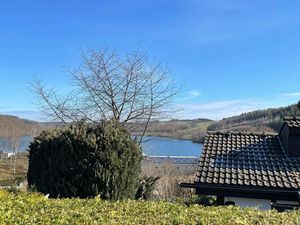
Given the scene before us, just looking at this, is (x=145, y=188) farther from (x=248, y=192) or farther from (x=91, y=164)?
(x=91, y=164)

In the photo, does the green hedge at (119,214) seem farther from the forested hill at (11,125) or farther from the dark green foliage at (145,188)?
the forested hill at (11,125)

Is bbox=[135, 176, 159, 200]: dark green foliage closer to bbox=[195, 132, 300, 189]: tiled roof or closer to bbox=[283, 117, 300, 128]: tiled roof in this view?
Answer: bbox=[195, 132, 300, 189]: tiled roof

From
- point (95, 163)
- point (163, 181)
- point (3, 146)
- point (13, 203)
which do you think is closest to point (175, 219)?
point (13, 203)

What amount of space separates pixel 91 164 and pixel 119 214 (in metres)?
3.74

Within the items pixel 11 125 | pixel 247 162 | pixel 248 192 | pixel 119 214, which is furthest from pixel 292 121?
pixel 11 125

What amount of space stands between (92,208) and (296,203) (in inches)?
298

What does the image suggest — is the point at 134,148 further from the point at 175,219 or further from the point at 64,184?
the point at 175,219

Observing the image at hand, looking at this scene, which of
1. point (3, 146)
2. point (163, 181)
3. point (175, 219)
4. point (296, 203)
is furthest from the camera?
point (3, 146)

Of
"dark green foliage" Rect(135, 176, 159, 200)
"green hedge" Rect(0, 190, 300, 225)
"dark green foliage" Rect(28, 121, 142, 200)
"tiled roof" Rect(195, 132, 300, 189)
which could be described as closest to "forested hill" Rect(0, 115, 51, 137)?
"dark green foliage" Rect(135, 176, 159, 200)

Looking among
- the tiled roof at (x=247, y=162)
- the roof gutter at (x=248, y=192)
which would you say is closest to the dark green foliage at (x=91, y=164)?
the roof gutter at (x=248, y=192)

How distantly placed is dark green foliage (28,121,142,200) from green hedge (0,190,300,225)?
108 inches

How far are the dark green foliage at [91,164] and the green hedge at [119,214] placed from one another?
8.99 feet

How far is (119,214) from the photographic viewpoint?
429 cm

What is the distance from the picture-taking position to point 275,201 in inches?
419
